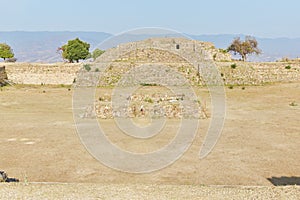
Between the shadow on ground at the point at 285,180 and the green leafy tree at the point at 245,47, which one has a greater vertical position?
the green leafy tree at the point at 245,47

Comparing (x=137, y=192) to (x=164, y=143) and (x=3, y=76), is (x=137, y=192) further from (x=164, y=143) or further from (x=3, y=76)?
(x=3, y=76)

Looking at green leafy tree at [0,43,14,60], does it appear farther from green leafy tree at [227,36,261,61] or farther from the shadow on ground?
the shadow on ground

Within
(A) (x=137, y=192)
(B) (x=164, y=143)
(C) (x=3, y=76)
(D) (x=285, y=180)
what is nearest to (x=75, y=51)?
(C) (x=3, y=76)

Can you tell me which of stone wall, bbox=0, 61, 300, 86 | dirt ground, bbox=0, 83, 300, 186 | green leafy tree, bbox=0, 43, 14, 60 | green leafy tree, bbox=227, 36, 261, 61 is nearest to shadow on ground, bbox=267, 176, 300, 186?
dirt ground, bbox=0, 83, 300, 186

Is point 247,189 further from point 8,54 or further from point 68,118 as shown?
point 8,54

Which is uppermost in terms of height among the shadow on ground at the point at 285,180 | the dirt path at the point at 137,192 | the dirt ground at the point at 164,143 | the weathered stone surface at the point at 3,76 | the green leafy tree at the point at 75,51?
the green leafy tree at the point at 75,51

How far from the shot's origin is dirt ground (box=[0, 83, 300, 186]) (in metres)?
11.7

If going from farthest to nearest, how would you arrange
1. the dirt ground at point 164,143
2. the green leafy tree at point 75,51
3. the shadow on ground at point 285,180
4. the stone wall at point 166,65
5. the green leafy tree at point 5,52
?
1. the green leafy tree at point 5,52
2. the green leafy tree at point 75,51
3. the stone wall at point 166,65
4. the dirt ground at point 164,143
5. the shadow on ground at point 285,180

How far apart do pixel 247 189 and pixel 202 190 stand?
1.09m

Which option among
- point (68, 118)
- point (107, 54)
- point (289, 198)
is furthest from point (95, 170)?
point (107, 54)

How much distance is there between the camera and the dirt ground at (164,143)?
11742 mm

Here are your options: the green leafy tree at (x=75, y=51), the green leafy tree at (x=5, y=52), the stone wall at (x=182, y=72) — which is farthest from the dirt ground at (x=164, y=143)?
the green leafy tree at (x=5, y=52)

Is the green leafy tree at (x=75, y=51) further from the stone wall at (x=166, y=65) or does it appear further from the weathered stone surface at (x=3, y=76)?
the weathered stone surface at (x=3, y=76)

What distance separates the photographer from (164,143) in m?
16.2
